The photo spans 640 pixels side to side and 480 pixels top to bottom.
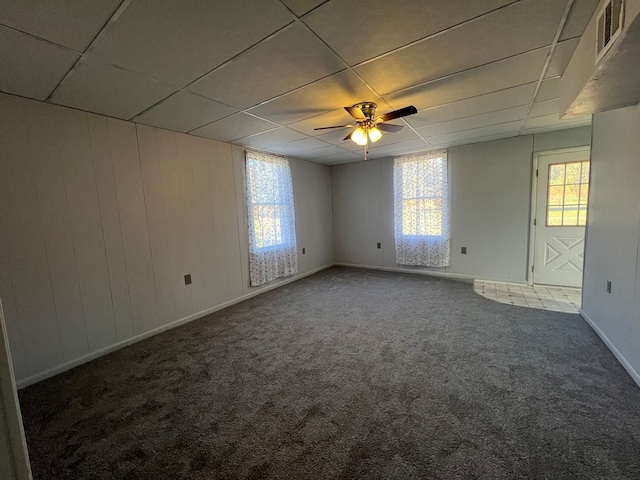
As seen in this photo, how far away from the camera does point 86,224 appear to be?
257cm

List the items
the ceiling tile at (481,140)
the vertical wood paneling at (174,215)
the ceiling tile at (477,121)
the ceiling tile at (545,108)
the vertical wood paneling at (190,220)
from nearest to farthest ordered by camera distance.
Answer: the ceiling tile at (545,108) < the ceiling tile at (477,121) < the vertical wood paneling at (174,215) < the vertical wood paneling at (190,220) < the ceiling tile at (481,140)

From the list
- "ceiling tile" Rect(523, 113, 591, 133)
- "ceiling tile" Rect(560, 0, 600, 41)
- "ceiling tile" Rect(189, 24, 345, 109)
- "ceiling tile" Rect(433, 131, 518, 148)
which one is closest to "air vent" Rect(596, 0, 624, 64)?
"ceiling tile" Rect(560, 0, 600, 41)

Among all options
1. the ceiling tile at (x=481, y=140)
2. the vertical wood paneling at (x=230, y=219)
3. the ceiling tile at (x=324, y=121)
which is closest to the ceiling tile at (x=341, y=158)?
the ceiling tile at (x=481, y=140)

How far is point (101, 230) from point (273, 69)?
222 centimetres

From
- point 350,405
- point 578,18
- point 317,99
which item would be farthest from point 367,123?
point 350,405

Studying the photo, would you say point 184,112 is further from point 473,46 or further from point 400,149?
point 400,149

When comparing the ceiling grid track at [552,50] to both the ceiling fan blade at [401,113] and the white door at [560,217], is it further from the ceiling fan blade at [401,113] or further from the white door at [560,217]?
the white door at [560,217]

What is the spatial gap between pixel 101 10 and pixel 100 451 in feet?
7.72

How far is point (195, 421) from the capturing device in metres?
1.79

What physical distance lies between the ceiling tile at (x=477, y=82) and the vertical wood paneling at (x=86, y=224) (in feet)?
9.21

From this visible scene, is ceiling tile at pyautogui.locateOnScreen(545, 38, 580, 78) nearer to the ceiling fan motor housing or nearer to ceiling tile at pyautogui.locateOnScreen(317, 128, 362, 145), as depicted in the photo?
the ceiling fan motor housing

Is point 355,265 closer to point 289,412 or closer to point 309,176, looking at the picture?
point 309,176

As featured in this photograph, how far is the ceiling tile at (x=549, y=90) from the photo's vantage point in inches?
91.1

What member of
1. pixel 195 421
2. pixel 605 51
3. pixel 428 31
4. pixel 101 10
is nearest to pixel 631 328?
pixel 605 51
